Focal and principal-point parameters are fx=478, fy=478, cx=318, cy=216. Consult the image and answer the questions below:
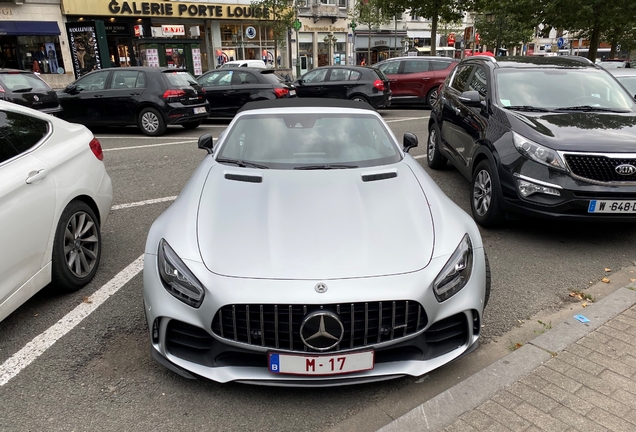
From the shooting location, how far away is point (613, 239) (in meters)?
4.89

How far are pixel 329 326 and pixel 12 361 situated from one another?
6.81 feet

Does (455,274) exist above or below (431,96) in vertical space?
above

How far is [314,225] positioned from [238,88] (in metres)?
10.8

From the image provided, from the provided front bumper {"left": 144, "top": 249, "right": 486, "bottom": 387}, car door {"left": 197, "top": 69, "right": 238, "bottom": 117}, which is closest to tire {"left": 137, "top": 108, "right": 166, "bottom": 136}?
car door {"left": 197, "top": 69, "right": 238, "bottom": 117}

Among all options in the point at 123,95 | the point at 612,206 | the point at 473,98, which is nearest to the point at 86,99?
the point at 123,95

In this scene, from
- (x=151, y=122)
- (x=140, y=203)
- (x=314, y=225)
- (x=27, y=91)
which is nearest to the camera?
(x=314, y=225)

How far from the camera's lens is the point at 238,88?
12.8 metres

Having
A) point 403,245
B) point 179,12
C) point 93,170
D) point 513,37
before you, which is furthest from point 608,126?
point 513,37

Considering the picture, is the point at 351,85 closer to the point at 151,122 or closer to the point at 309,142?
the point at 151,122

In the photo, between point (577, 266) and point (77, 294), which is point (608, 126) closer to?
point (577, 266)

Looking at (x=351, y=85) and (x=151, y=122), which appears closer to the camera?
(x=151, y=122)

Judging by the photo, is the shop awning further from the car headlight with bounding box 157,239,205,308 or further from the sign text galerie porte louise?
the car headlight with bounding box 157,239,205,308

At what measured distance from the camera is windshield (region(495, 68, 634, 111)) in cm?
533

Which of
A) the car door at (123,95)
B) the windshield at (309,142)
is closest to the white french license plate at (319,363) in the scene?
the windshield at (309,142)
